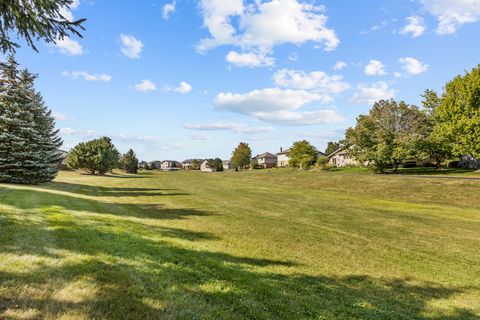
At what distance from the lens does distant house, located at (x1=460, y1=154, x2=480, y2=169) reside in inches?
1954

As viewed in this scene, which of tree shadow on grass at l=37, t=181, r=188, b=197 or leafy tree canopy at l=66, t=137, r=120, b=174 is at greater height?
leafy tree canopy at l=66, t=137, r=120, b=174

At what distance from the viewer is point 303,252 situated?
29.4 feet

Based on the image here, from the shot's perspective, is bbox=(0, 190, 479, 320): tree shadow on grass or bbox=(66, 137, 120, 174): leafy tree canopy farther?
bbox=(66, 137, 120, 174): leafy tree canopy

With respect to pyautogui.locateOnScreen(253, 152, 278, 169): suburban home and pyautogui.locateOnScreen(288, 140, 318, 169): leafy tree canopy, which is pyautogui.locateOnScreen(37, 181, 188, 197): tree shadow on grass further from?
pyautogui.locateOnScreen(253, 152, 278, 169): suburban home

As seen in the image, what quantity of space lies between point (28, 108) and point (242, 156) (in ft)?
277

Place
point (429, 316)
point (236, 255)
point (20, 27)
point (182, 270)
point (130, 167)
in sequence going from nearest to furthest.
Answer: point (429, 316) < point (182, 270) < point (20, 27) < point (236, 255) < point (130, 167)

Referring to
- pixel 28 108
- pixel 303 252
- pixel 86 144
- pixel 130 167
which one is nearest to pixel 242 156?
pixel 130 167

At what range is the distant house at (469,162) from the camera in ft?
163

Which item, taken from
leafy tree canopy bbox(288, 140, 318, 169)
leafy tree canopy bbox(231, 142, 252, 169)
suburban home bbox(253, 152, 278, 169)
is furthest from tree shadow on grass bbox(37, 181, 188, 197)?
suburban home bbox(253, 152, 278, 169)

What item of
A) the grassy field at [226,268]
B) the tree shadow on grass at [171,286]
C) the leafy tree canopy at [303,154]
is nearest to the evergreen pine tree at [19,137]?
the grassy field at [226,268]

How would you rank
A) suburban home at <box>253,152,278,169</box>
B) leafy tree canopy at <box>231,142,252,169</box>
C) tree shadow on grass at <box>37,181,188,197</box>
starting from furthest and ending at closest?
suburban home at <box>253,152,278,169</box>, leafy tree canopy at <box>231,142,252,169</box>, tree shadow on grass at <box>37,181,188,197</box>

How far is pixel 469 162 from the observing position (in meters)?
51.6

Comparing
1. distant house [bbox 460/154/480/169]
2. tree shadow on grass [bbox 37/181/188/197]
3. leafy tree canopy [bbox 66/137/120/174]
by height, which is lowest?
tree shadow on grass [bbox 37/181/188/197]

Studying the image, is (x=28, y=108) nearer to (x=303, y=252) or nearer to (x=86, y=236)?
(x=86, y=236)
